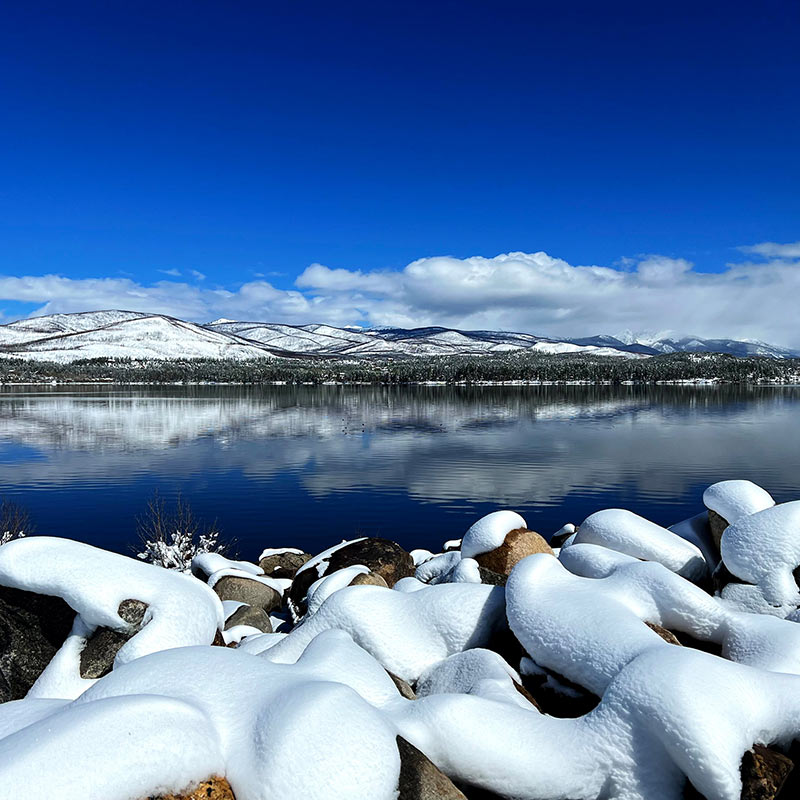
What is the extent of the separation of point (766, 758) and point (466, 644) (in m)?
3.36

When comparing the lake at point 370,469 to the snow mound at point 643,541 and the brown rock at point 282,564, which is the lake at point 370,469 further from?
the snow mound at point 643,541

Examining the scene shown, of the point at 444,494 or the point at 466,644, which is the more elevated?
the point at 466,644

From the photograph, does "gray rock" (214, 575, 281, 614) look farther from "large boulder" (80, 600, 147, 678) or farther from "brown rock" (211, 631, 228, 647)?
"large boulder" (80, 600, 147, 678)

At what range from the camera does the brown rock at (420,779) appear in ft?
14.1

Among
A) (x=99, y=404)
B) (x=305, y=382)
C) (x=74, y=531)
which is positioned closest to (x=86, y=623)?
(x=74, y=531)

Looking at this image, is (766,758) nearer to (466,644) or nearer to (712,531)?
(466,644)

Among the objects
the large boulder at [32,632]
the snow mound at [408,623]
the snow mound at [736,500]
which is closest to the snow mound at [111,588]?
the large boulder at [32,632]

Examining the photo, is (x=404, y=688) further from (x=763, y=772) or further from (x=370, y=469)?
(x=370, y=469)

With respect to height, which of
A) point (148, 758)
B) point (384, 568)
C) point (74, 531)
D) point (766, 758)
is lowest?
point (74, 531)

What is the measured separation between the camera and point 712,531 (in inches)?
439

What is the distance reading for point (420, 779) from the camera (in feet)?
14.4

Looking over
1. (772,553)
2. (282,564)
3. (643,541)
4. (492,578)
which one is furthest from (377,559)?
(772,553)

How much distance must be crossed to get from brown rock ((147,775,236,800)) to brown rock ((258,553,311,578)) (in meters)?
12.2

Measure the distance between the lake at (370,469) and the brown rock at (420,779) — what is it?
62.0ft
